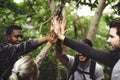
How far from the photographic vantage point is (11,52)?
5.39m

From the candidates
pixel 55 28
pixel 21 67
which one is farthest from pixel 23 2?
pixel 21 67

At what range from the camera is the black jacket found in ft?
17.3

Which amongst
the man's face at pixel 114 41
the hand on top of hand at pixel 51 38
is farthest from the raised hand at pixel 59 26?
the man's face at pixel 114 41

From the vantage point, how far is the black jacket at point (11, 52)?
17.3 ft

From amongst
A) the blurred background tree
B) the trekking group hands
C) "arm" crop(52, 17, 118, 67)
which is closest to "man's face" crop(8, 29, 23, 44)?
the blurred background tree

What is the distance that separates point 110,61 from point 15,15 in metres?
5.53

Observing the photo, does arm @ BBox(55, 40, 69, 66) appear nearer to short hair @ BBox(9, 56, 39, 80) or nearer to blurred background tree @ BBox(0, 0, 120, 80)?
blurred background tree @ BBox(0, 0, 120, 80)

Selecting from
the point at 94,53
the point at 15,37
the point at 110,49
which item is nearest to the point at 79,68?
the point at 15,37

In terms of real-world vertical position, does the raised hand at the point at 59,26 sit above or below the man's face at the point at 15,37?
above

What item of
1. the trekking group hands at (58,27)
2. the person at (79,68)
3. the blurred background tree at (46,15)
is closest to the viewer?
the trekking group hands at (58,27)

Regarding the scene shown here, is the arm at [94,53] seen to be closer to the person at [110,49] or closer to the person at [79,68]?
the person at [110,49]

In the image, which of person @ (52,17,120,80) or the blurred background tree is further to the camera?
the blurred background tree

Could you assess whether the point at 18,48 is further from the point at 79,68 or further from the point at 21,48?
the point at 79,68

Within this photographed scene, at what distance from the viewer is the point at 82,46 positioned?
4828mm
